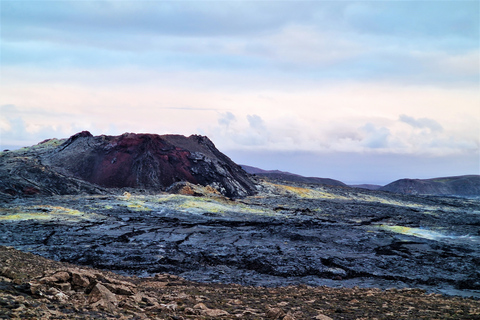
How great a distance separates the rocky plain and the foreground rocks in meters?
0.03

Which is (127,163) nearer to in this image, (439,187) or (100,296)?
(100,296)

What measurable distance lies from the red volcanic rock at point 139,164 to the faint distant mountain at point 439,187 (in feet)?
193

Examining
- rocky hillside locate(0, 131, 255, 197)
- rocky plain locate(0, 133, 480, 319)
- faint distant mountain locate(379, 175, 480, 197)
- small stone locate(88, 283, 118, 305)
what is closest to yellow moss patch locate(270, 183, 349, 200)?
rocky hillside locate(0, 131, 255, 197)

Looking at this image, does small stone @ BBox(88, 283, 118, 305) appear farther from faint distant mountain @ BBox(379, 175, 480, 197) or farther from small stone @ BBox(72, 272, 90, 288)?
faint distant mountain @ BBox(379, 175, 480, 197)

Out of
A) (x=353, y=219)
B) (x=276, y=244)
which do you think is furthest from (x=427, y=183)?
(x=276, y=244)

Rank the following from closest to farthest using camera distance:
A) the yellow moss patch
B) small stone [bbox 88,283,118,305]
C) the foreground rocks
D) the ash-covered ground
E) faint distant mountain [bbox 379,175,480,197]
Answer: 1. the foreground rocks
2. small stone [bbox 88,283,118,305]
3. the ash-covered ground
4. the yellow moss patch
5. faint distant mountain [bbox 379,175,480,197]

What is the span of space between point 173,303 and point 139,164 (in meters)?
36.2

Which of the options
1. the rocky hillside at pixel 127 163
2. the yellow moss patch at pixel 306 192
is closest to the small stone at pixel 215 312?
the rocky hillside at pixel 127 163

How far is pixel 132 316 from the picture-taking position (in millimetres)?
5473

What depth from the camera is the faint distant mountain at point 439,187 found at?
3551 inches

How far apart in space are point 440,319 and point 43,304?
722 centimetres

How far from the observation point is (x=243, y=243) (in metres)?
17.7

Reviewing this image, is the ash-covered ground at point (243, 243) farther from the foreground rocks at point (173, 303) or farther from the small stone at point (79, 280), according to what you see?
the small stone at point (79, 280)

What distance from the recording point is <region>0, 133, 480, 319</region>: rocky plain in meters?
6.63
